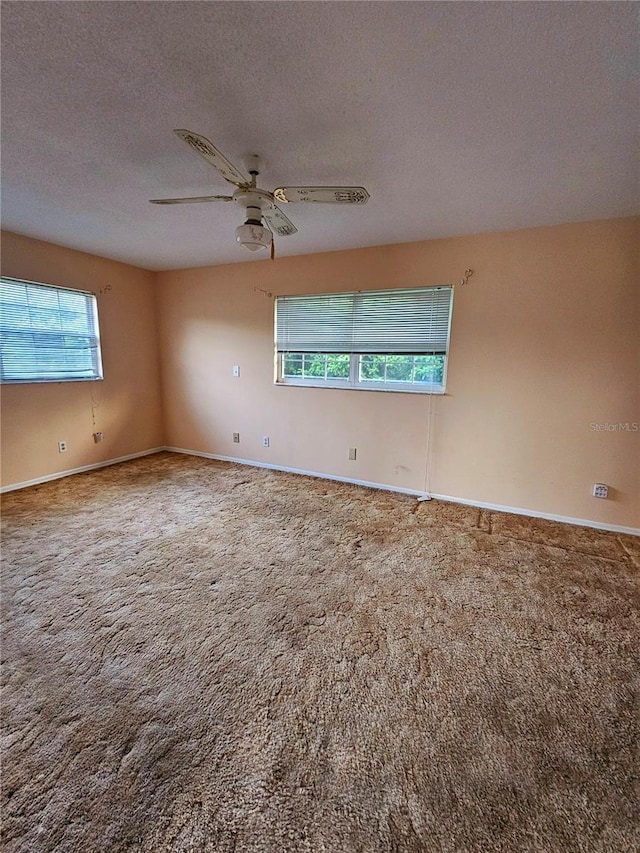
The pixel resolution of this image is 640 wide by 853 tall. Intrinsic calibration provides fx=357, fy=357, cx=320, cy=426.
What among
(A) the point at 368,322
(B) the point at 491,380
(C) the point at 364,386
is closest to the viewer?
(B) the point at 491,380

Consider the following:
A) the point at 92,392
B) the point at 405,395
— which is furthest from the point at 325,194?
the point at 92,392

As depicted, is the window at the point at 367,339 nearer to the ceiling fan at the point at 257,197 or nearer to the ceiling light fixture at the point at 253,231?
the ceiling fan at the point at 257,197

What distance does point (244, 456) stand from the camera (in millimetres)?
4602

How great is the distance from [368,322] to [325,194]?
1.85 meters

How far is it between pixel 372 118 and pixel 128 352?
156 inches

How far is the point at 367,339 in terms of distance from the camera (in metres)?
3.70

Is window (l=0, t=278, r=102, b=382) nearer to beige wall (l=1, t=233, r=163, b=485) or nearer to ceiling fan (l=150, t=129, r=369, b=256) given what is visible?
beige wall (l=1, t=233, r=163, b=485)

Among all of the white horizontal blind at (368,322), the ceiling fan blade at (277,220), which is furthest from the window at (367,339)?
the ceiling fan blade at (277,220)

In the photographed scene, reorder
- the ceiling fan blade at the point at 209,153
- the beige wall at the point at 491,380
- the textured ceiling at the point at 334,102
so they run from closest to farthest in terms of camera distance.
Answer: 1. the textured ceiling at the point at 334,102
2. the ceiling fan blade at the point at 209,153
3. the beige wall at the point at 491,380

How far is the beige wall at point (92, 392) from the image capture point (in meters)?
3.51

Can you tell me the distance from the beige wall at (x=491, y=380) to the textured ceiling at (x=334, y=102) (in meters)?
0.51

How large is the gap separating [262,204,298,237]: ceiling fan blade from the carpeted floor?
225cm

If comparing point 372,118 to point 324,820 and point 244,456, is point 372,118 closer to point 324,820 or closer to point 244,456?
point 324,820

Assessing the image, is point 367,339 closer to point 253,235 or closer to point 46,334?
point 253,235
